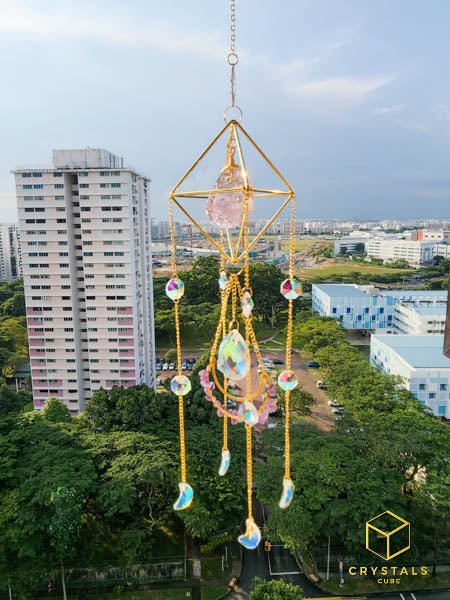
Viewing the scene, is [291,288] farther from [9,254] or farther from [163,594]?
[9,254]

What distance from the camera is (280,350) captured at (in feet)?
85.9

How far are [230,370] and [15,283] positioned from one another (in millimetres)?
39232

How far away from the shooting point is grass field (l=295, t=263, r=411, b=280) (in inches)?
1900

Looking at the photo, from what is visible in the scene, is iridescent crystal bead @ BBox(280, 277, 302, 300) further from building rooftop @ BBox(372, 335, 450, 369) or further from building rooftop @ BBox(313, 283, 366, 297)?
building rooftop @ BBox(313, 283, 366, 297)

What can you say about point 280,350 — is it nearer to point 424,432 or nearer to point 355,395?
point 355,395

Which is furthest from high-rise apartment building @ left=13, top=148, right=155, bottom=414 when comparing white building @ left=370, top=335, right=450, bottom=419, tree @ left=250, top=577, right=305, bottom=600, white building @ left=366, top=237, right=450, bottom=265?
white building @ left=366, top=237, right=450, bottom=265

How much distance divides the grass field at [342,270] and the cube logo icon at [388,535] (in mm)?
38639

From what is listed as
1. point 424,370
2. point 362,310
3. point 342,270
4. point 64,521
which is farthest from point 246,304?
point 342,270

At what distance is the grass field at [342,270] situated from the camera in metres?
48.3

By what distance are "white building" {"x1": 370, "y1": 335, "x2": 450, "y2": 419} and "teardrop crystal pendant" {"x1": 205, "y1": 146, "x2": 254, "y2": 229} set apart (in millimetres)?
14562

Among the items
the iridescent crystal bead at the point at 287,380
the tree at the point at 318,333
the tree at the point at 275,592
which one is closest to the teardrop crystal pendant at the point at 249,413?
the iridescent crystal bead at the point at 287,380

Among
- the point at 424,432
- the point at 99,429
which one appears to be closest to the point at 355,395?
the point at 424,432

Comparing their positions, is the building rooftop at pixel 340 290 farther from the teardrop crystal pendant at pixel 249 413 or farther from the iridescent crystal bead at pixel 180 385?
the teardrop crystal pendant at pixel 249 413

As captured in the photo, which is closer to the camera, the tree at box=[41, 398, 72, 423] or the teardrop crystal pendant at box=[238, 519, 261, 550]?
the teardrop crystal pendant at box=[238, 519, 261, 550]
